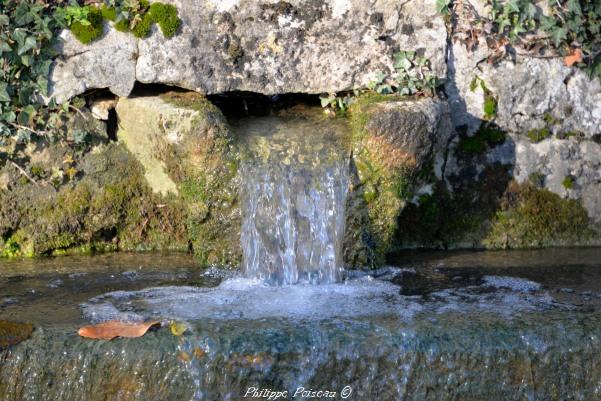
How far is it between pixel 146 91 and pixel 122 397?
2487 mm

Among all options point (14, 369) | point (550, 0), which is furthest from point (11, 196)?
point (550, 0)

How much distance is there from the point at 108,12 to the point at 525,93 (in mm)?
2745

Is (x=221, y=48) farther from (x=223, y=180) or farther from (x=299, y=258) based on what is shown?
(x=299, y=258)

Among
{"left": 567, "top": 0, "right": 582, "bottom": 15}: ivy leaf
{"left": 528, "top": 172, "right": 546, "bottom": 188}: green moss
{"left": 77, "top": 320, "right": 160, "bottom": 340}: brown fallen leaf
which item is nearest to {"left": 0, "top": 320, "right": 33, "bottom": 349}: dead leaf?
{"left": 77, "top": 320, "right": 160, "bottom": 340}: brown fallen leaf

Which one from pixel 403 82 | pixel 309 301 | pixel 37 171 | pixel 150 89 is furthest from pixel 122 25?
pixel 309 301

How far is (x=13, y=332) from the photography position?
3.97m

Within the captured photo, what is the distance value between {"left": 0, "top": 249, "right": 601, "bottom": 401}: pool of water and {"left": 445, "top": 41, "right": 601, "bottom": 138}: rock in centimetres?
176

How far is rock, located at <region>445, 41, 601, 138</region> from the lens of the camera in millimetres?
6078

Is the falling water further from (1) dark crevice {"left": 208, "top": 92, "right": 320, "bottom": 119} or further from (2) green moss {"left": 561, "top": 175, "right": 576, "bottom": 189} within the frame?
(2) green moss {"left": 561, "top": 175, "right": 576, "bottom": 189}

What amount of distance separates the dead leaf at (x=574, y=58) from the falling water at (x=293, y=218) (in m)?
1.80

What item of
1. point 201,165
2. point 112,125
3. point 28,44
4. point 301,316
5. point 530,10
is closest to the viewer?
point 301,316

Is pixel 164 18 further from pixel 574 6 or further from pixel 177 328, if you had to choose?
pixel 574 6

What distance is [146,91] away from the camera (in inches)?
229

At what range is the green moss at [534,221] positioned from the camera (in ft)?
20.1
